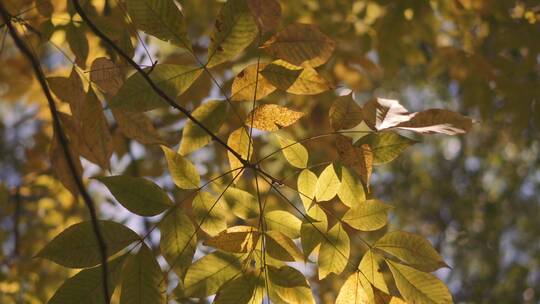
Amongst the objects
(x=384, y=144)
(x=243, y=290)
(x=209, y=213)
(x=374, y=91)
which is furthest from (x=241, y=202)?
(x=374, y=91)

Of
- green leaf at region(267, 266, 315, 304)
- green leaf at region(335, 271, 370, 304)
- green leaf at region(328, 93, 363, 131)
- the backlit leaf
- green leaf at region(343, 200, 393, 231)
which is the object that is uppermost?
the backlit leaf

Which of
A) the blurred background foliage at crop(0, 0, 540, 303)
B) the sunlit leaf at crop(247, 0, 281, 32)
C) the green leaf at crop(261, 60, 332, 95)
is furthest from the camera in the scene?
the blurred background foliage at crop(0, 0, 540, 303)

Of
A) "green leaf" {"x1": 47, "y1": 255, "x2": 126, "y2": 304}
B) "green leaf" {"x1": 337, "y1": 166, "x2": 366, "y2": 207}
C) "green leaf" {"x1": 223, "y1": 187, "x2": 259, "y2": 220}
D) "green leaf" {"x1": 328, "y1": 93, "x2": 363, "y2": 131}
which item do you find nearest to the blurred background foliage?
"green leaf" {"x1": 328, "y1": 93, "x2": 363, "y2": 131}

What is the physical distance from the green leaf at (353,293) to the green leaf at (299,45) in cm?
38

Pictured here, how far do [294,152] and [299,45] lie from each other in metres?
0.20

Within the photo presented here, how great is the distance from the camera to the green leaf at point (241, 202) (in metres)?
1.05

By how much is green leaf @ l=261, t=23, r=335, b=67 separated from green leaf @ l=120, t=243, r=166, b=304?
1.30ft

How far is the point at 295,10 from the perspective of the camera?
240cm

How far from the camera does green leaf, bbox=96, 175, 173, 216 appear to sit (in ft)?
3.06

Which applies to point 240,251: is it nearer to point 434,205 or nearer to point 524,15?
point 524,15

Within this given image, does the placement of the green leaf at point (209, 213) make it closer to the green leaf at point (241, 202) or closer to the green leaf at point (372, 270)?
the green leaf at point (241, 202)

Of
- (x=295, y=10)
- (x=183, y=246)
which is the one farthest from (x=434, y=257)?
(x=295, y=10)

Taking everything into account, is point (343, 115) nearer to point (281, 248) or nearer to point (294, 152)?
point (294, 152)

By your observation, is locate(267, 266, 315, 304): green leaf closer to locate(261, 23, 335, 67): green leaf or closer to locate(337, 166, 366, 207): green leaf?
locate(337, 166, 366, 207): green leaf
